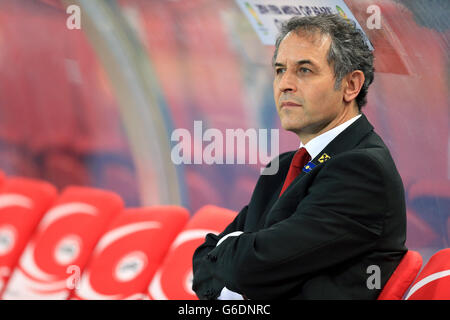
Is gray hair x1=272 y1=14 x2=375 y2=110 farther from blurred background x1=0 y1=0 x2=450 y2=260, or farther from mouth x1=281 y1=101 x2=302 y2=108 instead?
blurred background x1=0 y1=0 x2=450 y2=260

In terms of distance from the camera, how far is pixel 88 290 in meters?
3.00

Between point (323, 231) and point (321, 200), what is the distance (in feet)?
0.28

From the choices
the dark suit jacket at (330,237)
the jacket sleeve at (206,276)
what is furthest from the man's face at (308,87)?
the jacket sleeve at (206,276)

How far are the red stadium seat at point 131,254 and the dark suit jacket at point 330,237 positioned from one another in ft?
4.53

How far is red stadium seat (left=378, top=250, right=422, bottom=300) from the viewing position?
5.54ft

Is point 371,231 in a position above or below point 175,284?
below

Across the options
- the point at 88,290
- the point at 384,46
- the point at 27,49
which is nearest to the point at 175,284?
the point at 88,290

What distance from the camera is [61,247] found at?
3.24 meters

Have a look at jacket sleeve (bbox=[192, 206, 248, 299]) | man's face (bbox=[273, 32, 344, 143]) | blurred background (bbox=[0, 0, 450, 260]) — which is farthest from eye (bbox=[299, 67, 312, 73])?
blurred background (bbox=[0, 0, 450, 260])

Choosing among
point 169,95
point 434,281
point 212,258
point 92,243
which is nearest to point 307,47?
point 212,258

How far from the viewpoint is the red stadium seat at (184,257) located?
2768mm

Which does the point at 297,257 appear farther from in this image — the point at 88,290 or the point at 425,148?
the point at 88,290
